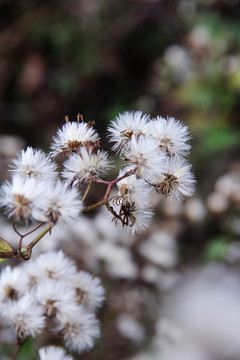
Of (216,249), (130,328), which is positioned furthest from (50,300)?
(216,249)

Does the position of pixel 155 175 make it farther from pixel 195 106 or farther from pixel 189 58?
pixel 189 58

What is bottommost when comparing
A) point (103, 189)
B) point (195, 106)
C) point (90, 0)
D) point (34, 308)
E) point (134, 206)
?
point (34, 308)

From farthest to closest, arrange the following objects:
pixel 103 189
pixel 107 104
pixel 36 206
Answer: pixel 107 104 → pixel 103 189 → pixel 36 206

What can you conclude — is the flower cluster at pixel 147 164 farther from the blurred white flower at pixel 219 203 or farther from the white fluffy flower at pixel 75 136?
the blurred white flower at pixel 219 203

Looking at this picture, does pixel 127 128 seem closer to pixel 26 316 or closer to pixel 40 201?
pixel 40 201

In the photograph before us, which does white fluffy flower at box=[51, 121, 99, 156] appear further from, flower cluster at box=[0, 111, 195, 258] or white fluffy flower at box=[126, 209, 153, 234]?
white fluffy flower at box=[126, 209, 153, 234]

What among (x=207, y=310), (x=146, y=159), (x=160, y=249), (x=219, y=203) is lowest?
(x=146, y=159)

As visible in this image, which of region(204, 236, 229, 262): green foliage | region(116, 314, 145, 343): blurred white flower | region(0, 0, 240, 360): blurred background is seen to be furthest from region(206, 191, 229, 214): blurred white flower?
region(116, 314, 145, 343): blurred white flower

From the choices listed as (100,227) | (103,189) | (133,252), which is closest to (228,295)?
(133,252)
